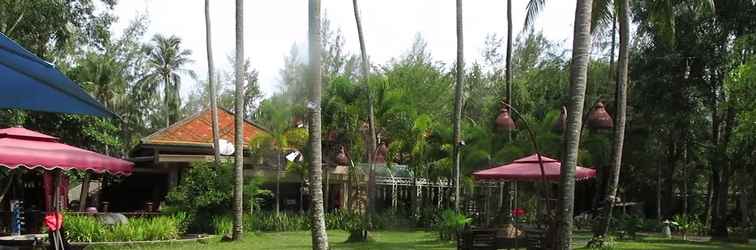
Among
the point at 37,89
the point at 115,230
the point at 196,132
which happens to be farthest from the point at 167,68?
the point at 37,89

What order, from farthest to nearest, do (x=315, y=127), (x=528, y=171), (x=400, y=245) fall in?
(x=400, y=245)
(x=528, y=171)
(x=315, y=127)

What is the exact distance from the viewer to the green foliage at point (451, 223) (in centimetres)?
1738

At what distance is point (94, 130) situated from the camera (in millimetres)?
22719

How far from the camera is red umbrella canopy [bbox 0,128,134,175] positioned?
10.8 metres

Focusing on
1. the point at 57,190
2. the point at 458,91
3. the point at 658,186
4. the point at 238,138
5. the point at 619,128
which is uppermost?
the point at 458,91

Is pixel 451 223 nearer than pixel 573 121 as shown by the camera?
No

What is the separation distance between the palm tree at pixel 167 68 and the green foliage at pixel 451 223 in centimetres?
3310

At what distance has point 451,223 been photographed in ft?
59.0

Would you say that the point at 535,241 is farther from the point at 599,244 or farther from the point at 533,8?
the point at 533,8

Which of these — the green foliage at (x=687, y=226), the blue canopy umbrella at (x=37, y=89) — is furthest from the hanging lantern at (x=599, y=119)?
the green foliage at (x=687, y=226)

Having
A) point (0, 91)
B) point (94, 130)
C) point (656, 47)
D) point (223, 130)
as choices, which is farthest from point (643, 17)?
point (0, 91)

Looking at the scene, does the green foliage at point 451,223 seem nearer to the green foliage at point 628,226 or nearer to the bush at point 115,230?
the green foliage at point 628,226

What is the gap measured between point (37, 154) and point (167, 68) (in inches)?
1558

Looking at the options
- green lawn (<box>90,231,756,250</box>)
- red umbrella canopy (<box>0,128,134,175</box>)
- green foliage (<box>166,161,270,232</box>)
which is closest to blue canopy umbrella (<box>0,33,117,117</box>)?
red umbrella canopy (<box>0,128,134,175</box>)
